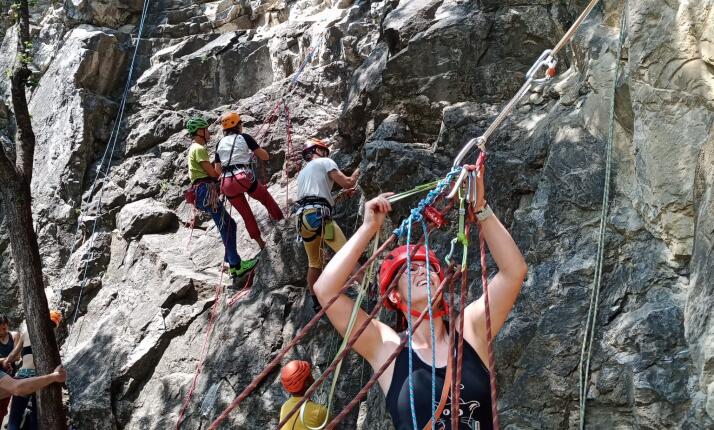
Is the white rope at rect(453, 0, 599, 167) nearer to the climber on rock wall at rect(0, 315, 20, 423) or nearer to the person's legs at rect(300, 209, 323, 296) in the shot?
the person's legs at rect(300, 209, 323, 296)

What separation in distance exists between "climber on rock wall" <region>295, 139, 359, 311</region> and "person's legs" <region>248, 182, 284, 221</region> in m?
1.41

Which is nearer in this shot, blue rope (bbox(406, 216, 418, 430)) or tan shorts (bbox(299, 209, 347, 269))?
blue rope (bbox(406, 216, 418, 430))

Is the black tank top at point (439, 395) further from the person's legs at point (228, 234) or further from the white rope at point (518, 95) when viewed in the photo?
the person's legs at point (228, 234)

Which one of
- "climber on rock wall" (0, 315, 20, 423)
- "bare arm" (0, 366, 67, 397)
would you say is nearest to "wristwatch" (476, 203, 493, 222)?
"bare arm" (0, 366, 67, 397)

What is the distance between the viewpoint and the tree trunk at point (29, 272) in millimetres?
6977

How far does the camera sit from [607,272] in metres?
4.83

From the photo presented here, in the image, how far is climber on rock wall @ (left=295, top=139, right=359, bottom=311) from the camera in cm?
693

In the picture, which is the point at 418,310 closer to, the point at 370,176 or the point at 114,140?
the point at 370,176

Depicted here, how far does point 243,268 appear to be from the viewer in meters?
8.39

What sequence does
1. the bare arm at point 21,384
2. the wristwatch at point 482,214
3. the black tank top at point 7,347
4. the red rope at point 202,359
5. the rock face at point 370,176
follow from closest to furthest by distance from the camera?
the wristwatch at point 482,214
the rock face at point 370,176
the bare arm at point 21,384
the black tank top at point 7,347
the red rope at point 202,359

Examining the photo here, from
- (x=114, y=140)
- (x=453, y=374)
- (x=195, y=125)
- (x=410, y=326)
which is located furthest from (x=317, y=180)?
(x=114, y=140)

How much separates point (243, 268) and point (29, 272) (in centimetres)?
216

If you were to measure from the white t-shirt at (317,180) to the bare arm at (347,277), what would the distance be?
401cm

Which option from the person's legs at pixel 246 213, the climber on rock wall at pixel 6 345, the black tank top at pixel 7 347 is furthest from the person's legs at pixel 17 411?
the person's legs at pixel 246 213
